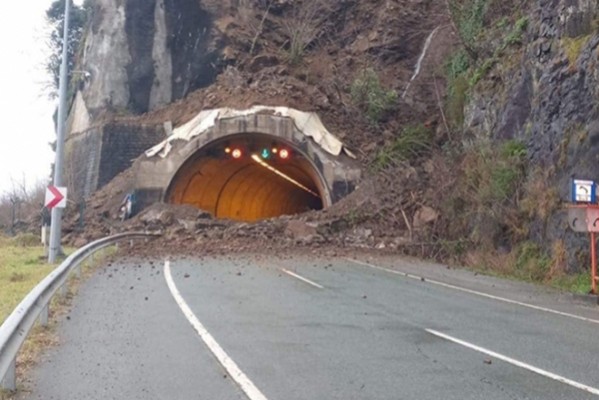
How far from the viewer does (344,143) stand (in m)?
31.3

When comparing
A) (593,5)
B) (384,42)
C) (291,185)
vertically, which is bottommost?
(291,185)

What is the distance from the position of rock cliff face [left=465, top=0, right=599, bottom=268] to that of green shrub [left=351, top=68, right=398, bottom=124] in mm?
9467

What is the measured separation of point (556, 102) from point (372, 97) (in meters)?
14.4

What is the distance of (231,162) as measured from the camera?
3438 cm

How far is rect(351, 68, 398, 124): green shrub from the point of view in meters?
33.5

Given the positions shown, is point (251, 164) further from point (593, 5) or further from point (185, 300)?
point (185, 300)

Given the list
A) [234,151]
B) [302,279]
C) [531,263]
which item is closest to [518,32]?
[531,263]

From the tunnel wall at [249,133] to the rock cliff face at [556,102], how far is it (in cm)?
773

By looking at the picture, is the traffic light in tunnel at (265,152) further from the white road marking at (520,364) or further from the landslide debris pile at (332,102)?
the white road marking at (520,364)

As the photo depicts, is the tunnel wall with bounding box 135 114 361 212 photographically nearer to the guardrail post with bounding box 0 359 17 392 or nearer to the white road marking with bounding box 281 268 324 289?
the white road marking with bounding box 281 268 324 289

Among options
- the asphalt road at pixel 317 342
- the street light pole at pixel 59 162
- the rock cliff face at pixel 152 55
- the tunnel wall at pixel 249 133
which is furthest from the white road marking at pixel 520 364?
the rock cliff face at pixel 152 55

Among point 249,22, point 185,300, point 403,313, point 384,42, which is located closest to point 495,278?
point 403,313

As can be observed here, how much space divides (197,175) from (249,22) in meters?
9.81

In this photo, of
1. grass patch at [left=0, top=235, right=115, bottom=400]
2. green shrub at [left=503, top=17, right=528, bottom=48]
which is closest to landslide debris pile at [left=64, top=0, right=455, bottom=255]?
grass patch at [left=0, top=235, right=115, bottom=400]
